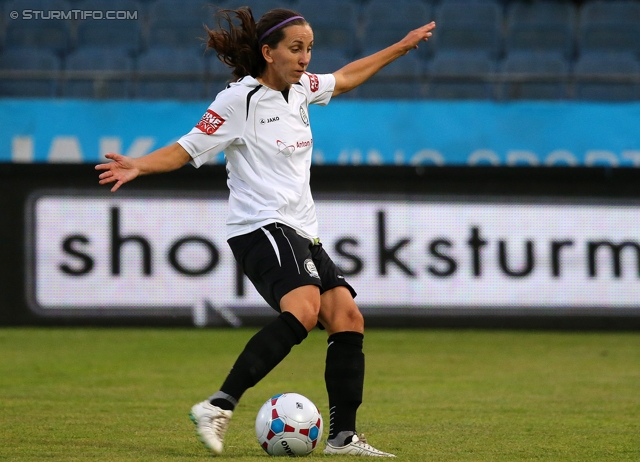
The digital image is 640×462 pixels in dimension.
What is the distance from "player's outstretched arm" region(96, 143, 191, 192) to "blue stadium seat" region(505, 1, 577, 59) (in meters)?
9.97

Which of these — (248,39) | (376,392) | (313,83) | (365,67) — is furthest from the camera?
(376,392)

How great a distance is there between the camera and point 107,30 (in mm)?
14000

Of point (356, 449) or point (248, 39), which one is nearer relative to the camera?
point (356, 449)

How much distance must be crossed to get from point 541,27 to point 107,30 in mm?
5688

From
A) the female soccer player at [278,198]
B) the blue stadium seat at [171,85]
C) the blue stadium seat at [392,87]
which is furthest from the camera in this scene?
the blue stadium seat at [392,87]

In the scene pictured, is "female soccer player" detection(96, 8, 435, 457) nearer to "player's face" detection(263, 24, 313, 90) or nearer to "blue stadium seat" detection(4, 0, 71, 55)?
"player's face" detection(263, 24, 313, 90)

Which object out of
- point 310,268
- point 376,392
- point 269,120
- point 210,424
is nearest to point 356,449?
point 210,424

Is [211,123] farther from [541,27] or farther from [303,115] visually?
[541,27]

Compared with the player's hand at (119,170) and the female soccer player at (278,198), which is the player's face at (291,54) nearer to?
the female soccer player at (278,198)

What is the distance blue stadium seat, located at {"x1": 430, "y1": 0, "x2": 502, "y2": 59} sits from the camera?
13.8m

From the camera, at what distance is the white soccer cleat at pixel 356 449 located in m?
4.53

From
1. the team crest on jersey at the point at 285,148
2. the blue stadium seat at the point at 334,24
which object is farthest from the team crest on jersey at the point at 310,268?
the blue stadium seat at the point at 334,24

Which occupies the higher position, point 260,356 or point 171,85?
point 171,85

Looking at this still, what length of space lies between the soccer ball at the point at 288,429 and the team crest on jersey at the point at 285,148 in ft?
3.58
